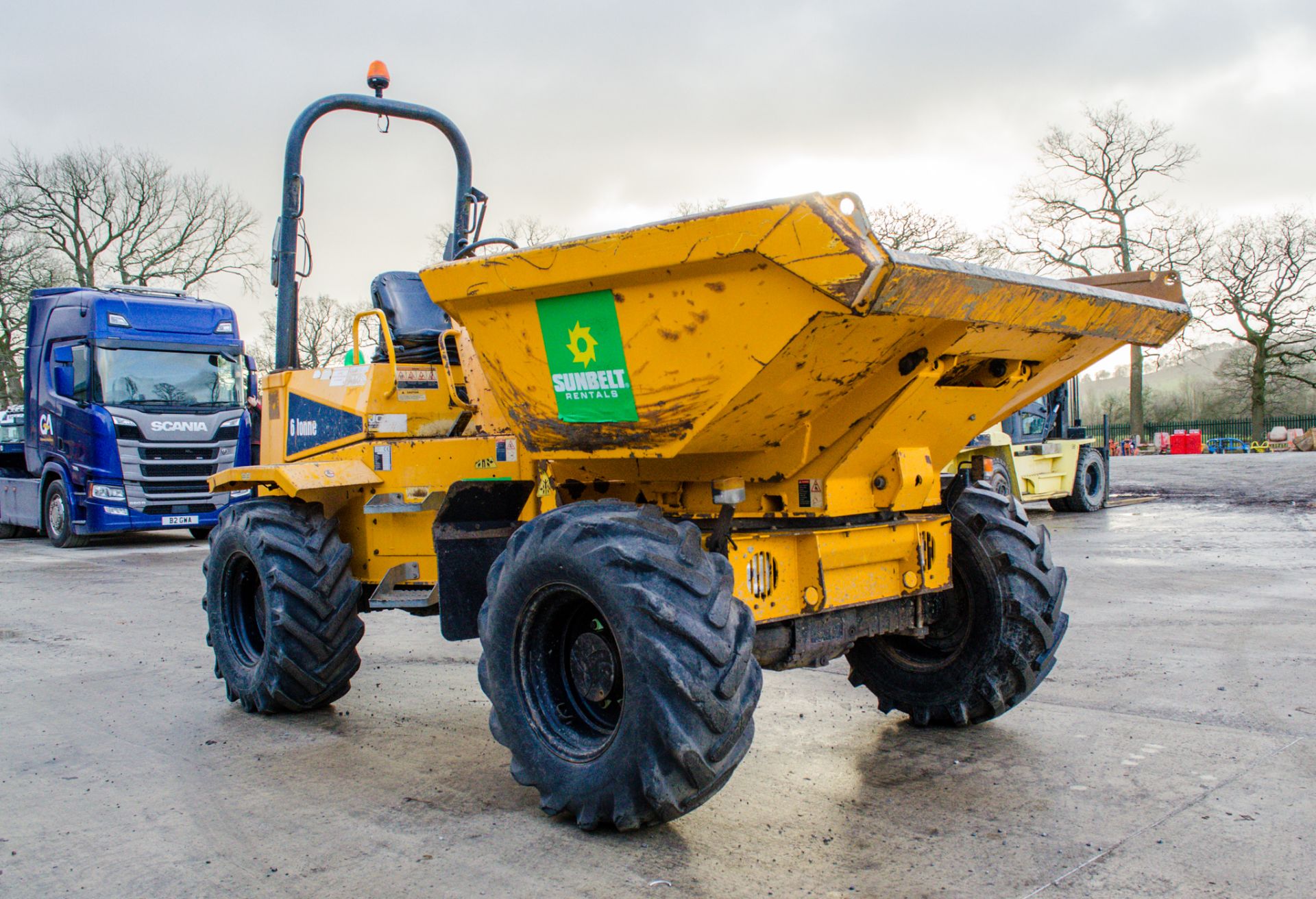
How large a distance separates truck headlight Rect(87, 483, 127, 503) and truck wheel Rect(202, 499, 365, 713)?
34.1 feet

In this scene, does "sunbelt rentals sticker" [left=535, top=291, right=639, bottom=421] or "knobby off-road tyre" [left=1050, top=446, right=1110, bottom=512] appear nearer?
"sunbelt rentals sticker" [left=535, top=291, right=639, bottom=421]

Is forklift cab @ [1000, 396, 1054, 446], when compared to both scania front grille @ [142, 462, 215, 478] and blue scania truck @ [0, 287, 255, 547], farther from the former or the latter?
scania front grille @ [142, 462, 215, 478]

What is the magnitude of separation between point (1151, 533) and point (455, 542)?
10876 millimetres

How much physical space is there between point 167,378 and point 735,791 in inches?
544

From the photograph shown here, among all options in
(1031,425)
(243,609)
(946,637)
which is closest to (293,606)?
(243,609)

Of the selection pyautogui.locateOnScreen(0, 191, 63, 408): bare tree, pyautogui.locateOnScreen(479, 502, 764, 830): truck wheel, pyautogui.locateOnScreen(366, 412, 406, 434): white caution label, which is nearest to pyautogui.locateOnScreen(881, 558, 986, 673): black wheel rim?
pyautogui.locateOnScreen(479, 502, 764, 830): truck wheel

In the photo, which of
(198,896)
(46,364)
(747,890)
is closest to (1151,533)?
(747,890)

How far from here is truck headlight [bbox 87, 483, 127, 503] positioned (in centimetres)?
1504

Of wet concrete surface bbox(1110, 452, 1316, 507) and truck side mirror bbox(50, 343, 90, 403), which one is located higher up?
truck side mirror bbox(50, 343, 90, 403)

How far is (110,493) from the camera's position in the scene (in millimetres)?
15062

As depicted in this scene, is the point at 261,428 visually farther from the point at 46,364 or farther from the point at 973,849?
the point at 46,364

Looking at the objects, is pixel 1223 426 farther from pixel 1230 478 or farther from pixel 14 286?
pixel 14 286

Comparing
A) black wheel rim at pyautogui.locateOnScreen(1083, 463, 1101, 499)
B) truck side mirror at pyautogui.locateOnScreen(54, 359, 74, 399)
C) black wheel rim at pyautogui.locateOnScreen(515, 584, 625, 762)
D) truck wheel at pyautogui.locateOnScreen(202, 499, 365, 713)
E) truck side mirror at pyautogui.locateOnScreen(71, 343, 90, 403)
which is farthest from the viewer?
black wheel rim at pyautogui.locateOnScreen(1083, 463, 1101, 499)

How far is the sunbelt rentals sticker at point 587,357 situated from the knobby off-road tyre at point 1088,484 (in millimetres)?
14277
